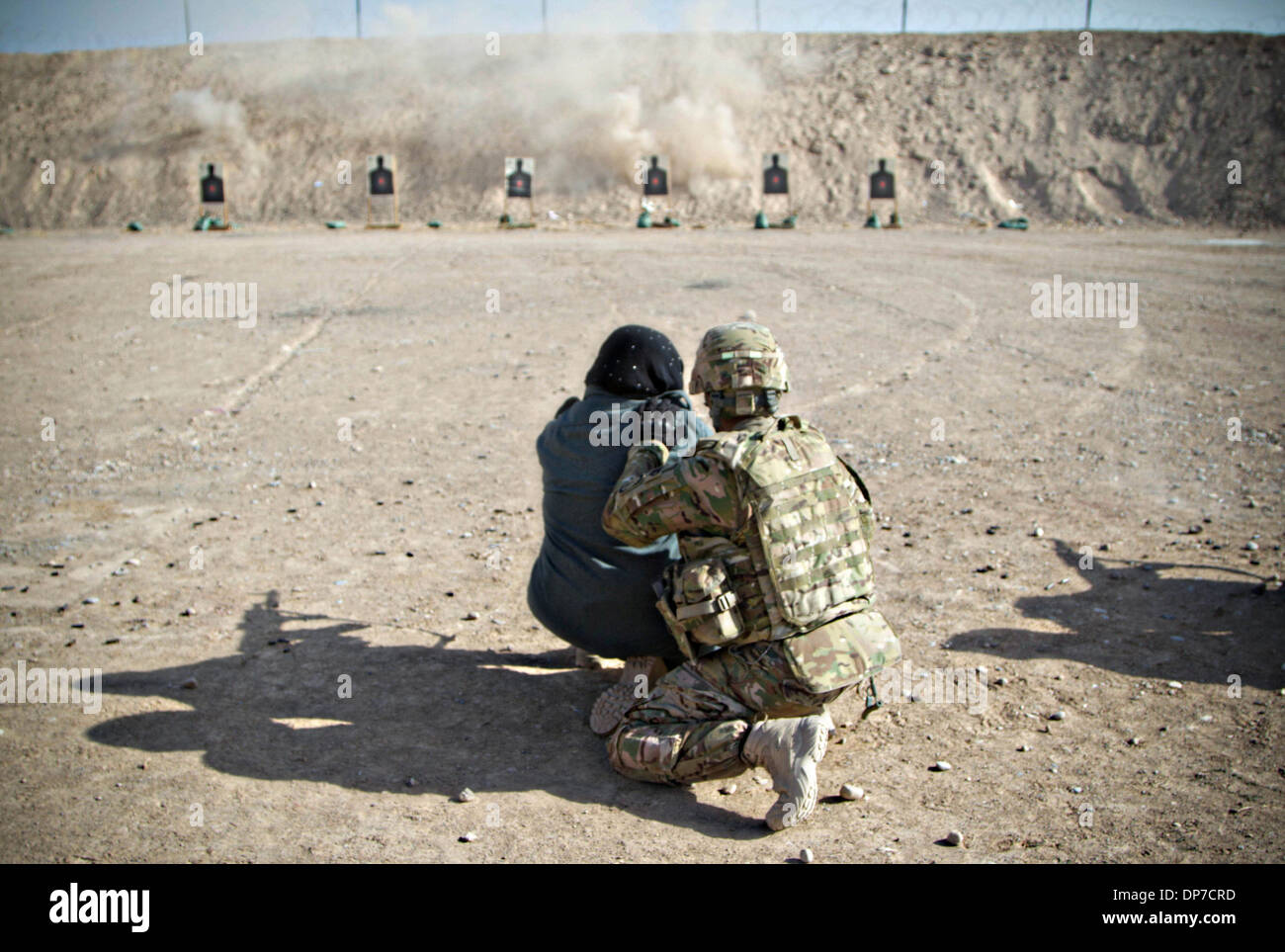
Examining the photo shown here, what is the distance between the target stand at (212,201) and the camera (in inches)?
961

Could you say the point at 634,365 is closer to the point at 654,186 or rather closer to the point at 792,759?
the point at 792,759

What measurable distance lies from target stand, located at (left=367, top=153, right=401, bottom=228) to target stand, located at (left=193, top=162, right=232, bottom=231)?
3.57 m

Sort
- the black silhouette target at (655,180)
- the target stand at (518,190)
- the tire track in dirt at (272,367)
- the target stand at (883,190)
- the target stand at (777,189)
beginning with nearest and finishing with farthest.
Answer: the tire track in dirt at (272,367)
the target stand at (518,190)
the target stand at (883,190)
the black silhouette target at (655,180)
the target stand at (777,189)

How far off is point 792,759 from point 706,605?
20.1 inches

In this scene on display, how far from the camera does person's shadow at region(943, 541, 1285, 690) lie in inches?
156

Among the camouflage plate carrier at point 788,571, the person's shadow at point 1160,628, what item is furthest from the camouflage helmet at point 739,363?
the person's shadow at point 1160,628

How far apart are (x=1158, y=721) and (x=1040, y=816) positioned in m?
0.88

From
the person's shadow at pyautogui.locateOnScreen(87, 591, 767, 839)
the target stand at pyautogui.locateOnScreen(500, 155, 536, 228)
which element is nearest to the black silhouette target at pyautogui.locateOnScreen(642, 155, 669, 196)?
the target stand at pyautogui.locateOnScreen(500, 155, 536, 228)

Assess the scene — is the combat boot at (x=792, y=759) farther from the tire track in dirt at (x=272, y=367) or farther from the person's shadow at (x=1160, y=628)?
the tire track in dirt at (x=272, y=367)

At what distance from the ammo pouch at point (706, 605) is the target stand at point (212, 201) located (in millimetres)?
23604

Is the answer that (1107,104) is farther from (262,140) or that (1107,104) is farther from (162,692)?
(162,692)

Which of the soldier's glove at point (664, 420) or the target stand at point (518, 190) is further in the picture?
the target stand at point (518, 190)

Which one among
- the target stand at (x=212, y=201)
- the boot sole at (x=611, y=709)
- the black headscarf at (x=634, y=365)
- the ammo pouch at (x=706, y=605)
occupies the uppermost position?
the target stand at (x=212, y=201)

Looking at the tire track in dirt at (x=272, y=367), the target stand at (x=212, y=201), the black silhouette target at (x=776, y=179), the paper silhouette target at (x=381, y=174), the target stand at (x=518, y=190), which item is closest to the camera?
the tire track in dirt at (x=272, y=367)
